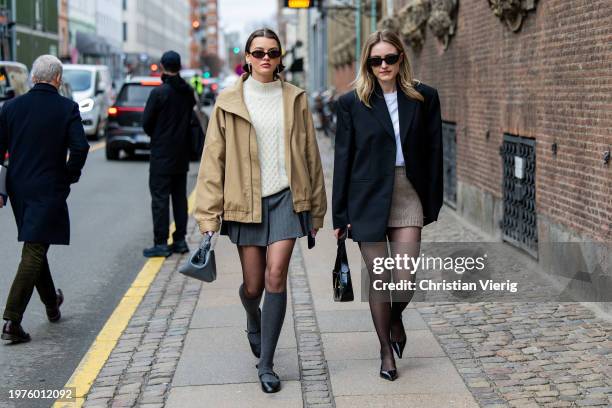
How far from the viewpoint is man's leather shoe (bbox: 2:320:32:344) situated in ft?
23.0

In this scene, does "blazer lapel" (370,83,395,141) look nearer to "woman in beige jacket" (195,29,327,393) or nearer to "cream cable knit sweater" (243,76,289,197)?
"woman in beige jacket" (195,29,327,393)

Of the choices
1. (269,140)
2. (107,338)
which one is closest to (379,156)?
(269,140)

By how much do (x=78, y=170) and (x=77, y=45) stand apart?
64575 mm

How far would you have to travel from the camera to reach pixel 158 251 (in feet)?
35.0

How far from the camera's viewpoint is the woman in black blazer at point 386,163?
5.71 meters

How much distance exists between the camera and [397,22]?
19203 millimetres

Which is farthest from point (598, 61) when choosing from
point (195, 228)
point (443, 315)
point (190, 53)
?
point (190, 53)

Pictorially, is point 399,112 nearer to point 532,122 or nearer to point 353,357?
point 353,357

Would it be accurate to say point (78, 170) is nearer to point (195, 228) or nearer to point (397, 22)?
point (195, 228)

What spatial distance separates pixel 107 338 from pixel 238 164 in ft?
6.72

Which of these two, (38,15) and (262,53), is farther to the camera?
(38,15)

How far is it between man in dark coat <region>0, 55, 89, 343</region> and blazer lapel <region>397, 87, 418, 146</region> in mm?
2301

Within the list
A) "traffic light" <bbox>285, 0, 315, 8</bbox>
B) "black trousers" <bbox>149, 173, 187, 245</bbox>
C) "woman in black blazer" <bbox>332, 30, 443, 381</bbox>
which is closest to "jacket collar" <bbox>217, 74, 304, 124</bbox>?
"woman in black blazer" <bbox>332, 30, 443, 381</bbox>

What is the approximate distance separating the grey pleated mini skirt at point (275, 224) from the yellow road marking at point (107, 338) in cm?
114
